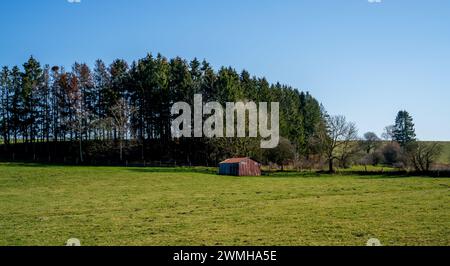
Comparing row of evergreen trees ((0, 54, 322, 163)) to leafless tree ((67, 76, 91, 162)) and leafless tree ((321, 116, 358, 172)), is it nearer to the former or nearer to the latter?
leafless tree ((67, 76, 91, 162))

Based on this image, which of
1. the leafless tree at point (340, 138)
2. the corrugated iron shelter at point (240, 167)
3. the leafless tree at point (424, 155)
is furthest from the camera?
the leafless tree at point (340, 138)

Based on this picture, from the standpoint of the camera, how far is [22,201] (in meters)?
31.2

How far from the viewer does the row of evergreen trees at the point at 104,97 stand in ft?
281

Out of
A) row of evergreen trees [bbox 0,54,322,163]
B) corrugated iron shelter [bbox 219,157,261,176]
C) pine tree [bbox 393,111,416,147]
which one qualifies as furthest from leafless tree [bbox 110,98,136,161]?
pine tree [bbox 393,111,416,147]

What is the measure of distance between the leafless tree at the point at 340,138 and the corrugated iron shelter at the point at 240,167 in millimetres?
17640

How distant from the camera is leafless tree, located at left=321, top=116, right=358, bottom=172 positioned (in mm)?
75438

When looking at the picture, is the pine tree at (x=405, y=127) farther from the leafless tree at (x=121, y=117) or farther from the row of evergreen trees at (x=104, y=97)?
the leafless tree at (x=121, y=117)

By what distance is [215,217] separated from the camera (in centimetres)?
2302

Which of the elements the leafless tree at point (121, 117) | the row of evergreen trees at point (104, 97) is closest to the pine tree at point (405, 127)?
the row of evergreen trees at point (104, 97)

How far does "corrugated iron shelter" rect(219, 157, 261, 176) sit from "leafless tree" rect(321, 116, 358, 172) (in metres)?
17.6
